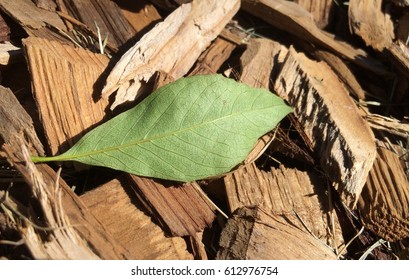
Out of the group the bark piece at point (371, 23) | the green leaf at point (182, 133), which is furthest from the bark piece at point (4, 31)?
the bark piece at point (371, 23)

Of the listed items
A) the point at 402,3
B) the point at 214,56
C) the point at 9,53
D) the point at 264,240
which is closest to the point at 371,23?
the point at 402,3

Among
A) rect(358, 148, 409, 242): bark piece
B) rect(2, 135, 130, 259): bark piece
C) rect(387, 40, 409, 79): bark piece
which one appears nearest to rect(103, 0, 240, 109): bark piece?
rect(2, 135, 130, 259): bark piece

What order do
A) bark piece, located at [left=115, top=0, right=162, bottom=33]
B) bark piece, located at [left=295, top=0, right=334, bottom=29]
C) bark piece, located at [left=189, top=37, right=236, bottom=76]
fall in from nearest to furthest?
1. bark piece, located at [left=189, top=37, right=236, bottom=76]
2. bark piece, located at [left=115, top=0, right=162, bottom=33]
3. bark piece, located at [left=295, top=0, right=334, bottom=29]

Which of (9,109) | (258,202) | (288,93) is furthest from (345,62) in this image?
(9,109)

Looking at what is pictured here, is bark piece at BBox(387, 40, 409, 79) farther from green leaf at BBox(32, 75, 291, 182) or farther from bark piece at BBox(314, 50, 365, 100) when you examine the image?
green leaf at BBox(32, 75, 291, 182)

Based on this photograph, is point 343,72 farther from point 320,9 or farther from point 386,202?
point 386,202

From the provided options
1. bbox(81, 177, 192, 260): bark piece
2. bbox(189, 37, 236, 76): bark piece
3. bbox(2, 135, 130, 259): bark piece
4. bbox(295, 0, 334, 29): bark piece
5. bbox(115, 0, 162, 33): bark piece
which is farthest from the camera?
bbox(295, 0, 334, 29): bark piece
